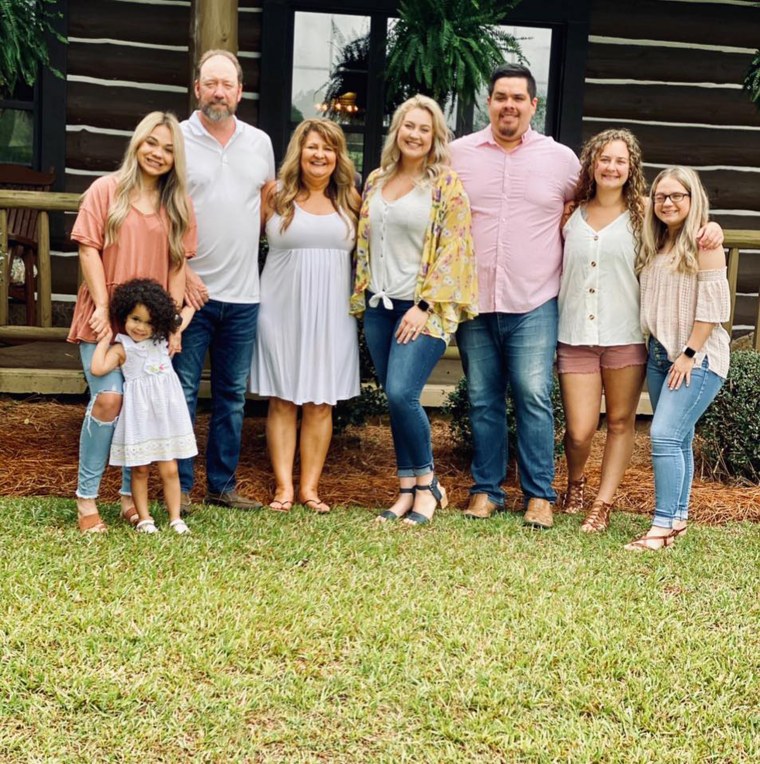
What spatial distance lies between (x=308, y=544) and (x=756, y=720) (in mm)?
1981

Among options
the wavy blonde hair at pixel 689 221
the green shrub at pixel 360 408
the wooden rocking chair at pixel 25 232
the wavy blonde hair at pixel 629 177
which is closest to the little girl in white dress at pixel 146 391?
the green shrub at pixel 360 408

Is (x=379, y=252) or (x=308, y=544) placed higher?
(x=379, y=252)

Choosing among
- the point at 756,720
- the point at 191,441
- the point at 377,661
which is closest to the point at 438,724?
the point at 377,661

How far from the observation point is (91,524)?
14.6 ft

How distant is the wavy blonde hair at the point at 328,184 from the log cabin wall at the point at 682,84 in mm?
4440

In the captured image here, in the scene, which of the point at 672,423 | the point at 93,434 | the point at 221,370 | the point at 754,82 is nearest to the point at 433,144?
the point at 221,370

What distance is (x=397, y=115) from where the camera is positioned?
4.63 meters

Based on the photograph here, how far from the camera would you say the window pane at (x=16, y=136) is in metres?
8.17

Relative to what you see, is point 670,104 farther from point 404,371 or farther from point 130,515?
point 130,515

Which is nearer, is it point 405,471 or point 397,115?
point 397,115

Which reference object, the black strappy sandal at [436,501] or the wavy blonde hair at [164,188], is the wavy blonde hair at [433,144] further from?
the black strappy sandal at [436,501]

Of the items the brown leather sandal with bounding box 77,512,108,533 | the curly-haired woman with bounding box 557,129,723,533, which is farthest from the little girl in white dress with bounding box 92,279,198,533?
the curly-haired woman with bounding box 557,129,723,533

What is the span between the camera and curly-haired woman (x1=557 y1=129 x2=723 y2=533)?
4664 mm

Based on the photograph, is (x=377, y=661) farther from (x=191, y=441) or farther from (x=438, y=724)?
(x=191, y=441)
